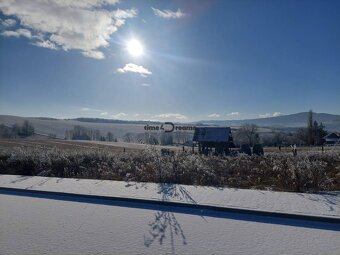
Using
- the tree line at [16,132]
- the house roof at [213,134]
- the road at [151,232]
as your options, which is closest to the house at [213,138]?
the house roof at [213,134]

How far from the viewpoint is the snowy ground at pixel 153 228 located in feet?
13.8

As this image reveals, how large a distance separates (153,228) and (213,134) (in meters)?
25.5

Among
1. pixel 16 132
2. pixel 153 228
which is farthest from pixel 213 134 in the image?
pixel 16 132

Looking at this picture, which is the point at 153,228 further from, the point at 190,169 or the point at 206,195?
the point at 190,169

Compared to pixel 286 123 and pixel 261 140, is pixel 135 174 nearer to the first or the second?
pixel 261 140

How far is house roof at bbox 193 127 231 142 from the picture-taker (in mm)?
29516

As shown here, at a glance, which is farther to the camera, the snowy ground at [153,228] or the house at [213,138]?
the house at [213,138]

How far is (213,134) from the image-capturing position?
3006 cm

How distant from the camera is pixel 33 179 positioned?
9203mm

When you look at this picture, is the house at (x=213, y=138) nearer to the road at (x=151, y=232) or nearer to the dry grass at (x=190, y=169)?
the dry grass at (x=190, y=169)

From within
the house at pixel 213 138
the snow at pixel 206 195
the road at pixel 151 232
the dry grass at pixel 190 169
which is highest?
the house at pixel 213 138

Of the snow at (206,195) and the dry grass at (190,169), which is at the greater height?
the dry grass at (190,169)

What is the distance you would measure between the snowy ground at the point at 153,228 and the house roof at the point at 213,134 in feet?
73.9

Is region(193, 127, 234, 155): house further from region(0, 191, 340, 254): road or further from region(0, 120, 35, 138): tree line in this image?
region(0, 120, 35, 138): tree line
